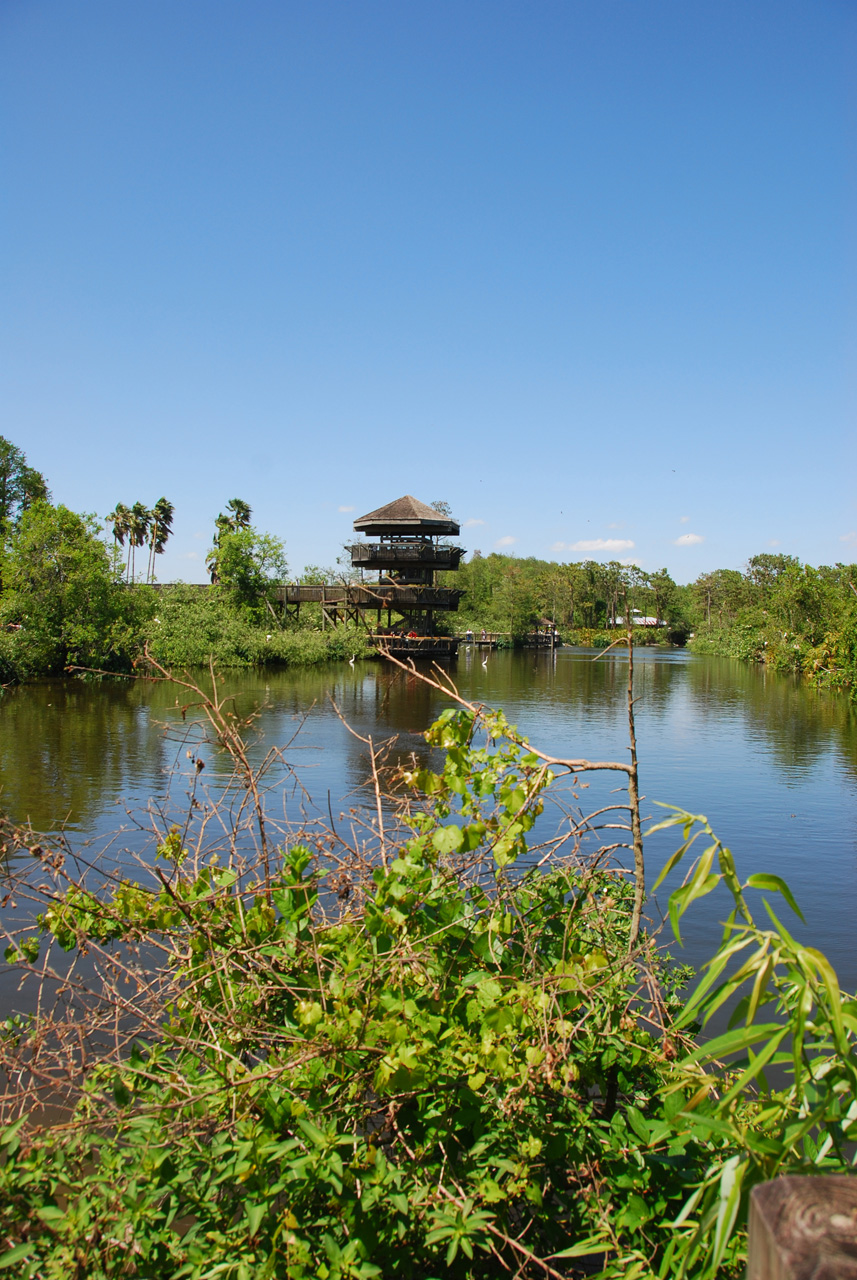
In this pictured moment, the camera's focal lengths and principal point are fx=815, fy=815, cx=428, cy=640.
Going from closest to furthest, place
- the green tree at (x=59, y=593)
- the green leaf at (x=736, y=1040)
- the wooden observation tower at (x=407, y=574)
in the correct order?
the green leaf at (x=736, y=1040) < the green tree at (x=59, y=593) < the wooden observation tower at (x=407, y=574)

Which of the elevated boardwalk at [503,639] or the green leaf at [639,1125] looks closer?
the green leaf at [639,1125]

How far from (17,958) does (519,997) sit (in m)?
2.05

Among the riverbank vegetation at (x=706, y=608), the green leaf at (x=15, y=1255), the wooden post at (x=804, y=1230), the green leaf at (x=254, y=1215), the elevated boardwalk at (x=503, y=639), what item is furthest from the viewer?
the elevated boardwalk at (x=503, y=639)

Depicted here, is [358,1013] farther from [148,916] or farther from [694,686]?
[694,686]

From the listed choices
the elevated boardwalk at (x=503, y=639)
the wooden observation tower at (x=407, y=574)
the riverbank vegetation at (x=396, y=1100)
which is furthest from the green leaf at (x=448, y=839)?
the elevated boardwalk at (x=503, y=639)

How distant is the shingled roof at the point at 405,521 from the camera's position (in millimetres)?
47906

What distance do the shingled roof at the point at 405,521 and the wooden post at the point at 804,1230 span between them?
47167 mm

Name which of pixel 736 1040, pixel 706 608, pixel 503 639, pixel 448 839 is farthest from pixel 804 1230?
pixel 706 608

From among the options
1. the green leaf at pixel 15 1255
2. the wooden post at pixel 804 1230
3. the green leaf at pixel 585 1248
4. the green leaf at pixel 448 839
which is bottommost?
the green leaf at pixel 585 1248

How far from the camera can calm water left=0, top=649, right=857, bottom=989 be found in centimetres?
1056

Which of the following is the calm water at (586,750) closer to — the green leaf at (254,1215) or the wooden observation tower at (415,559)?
the green leaf at (254,1215)

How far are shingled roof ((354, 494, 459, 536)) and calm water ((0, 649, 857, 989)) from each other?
14111mm

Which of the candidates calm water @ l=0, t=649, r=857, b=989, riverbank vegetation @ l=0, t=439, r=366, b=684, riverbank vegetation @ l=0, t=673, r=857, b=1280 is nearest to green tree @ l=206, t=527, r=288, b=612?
riverbank vegetation @ l=0, t=439, r=366, b=684

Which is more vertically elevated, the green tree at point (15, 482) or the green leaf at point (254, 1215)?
the green tree at point (15, 482)
